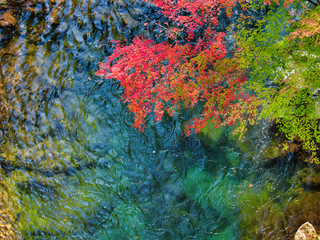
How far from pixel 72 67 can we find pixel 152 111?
3.53 m

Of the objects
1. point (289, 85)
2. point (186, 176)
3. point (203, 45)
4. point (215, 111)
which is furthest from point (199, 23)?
point (186, 176)

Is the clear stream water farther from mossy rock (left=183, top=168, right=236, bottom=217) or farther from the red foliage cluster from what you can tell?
the red foliage cluster

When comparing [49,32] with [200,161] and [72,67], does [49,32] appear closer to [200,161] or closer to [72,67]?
[72,67]

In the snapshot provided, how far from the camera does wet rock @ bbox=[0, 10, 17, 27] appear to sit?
805cm

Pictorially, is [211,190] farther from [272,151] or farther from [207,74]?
[207,74]

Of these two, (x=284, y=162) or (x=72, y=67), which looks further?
(x=72, y=67)

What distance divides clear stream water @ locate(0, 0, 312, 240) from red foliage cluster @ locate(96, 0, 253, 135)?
20.6 inches

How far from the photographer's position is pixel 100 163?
730 centimetres

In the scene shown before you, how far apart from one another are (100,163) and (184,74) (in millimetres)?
4344

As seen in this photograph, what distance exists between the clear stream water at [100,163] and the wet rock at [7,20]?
0.88 feet

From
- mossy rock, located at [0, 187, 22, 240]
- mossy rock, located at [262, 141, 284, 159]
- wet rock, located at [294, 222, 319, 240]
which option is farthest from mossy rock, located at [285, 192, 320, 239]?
mossy rock, located at [0, 187, 22, 240]

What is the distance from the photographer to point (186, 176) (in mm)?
7445

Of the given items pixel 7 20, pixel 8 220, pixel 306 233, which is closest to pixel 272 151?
pixel 306 233

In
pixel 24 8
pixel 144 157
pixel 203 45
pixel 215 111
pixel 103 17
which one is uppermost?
pixel 24 8
